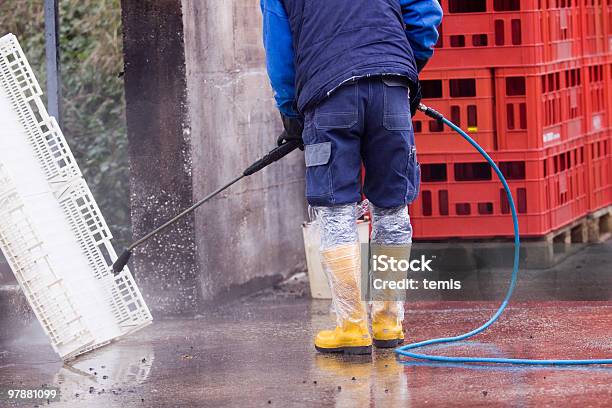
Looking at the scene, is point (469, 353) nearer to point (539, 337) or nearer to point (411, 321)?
point (539, 337)

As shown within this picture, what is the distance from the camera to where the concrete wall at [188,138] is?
7.03 metres

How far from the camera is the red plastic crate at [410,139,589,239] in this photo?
796cm

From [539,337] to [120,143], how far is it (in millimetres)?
5083

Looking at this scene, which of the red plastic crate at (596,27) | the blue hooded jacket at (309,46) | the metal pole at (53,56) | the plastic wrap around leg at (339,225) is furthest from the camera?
the red plastic crate at (596,27)

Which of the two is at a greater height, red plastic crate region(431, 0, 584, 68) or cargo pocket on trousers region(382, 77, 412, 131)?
red plastic crate region(431, 0, 584, 68)

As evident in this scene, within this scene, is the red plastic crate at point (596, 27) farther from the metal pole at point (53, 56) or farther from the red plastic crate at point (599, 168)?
the metal pole at point (53, 56)

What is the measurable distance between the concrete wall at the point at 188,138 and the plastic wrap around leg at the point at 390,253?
1.51 m

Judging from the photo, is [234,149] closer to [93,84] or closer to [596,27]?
[596,27]

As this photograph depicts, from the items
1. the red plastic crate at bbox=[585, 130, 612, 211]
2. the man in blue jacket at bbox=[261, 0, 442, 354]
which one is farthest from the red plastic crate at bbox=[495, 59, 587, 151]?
the man in blue jacket at bbox=[261, 0, 442, 354]

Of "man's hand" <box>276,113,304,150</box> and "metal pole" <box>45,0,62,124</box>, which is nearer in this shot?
"man's hand" <box>276,113,304,150</box>

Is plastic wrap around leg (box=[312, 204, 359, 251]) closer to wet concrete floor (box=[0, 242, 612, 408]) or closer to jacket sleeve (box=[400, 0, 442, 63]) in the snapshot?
wet concrete floor (box=[0, 242, 612, 408])

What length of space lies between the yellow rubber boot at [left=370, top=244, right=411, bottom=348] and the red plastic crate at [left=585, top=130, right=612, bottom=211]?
11.8 feet

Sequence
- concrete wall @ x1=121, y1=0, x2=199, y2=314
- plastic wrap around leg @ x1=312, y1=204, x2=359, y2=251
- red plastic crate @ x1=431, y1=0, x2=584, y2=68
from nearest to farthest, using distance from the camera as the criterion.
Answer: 1. plastic wrap around leg @ x1=312, y1=204, x2=359, y2=251
2. concrete wall @ x1=121, y1=0, x2=199, y2=314
3. red plastic crate @ x1=431, y1=0, x2=584, y2=68

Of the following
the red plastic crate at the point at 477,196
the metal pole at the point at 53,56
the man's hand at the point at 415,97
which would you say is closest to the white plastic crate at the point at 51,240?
the metal pole at the point at 53,56
